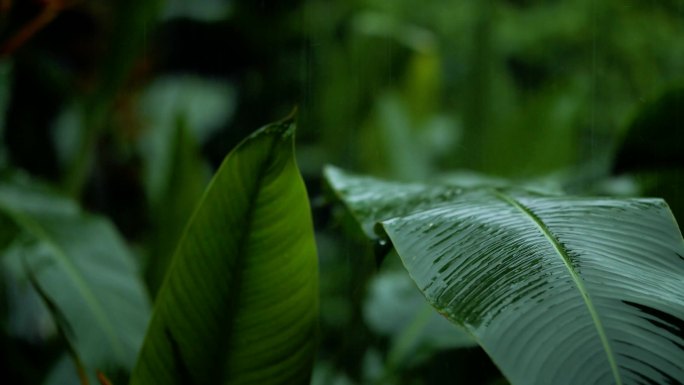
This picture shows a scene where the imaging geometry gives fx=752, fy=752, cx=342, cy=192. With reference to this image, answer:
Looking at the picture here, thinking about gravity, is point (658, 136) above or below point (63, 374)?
above

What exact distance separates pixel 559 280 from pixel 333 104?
1297 millimetres

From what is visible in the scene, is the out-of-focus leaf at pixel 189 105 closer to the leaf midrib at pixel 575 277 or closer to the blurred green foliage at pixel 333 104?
the blurred green foliage at pixel 333 104

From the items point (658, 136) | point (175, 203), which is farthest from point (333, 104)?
point (658, 136)

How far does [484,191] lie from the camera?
647 millimetres

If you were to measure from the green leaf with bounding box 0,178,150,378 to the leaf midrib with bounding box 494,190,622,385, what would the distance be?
438mm

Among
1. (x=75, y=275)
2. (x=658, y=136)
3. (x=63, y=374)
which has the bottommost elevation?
(x=63, y=374)

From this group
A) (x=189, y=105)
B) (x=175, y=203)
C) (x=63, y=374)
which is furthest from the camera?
(x=189, y=105)

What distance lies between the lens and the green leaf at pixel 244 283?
0.57 metres

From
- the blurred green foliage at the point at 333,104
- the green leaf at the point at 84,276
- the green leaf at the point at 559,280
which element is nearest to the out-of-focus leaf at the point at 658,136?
the blurred green foliage at the point at 333,104

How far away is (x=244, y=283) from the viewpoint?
582mm

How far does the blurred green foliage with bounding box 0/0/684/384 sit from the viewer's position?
41.4 inches

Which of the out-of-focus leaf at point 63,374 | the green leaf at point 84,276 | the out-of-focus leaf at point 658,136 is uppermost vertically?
the out-of-focus leaf at point 658,136

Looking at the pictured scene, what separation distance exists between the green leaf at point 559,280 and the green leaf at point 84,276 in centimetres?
38

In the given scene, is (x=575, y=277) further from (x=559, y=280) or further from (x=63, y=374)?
(x=63, y=374)
